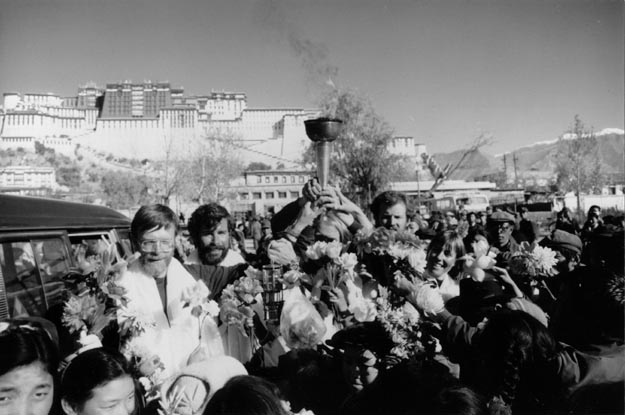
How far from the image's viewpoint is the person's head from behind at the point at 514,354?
2262mm

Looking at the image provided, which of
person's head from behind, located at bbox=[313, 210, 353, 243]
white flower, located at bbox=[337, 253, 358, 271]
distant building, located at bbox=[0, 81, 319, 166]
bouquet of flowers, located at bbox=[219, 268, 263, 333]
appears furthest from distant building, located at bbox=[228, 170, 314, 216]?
white flower, located at bbox=[337, 253, 358, 271]

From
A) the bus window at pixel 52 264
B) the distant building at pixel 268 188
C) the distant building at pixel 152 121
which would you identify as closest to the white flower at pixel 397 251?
the bus window at pixel 52 264

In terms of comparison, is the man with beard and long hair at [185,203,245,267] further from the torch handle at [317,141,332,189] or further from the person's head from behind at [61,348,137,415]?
the person's head from behind at [61,348,137,415]

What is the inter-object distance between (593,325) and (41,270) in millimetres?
3887

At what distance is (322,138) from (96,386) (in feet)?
6.65

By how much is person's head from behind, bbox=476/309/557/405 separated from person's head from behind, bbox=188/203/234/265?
2171 mm

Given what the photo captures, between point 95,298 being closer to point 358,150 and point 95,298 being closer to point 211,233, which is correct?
point 211,233

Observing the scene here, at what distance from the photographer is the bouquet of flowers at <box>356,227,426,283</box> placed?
8.34 feet

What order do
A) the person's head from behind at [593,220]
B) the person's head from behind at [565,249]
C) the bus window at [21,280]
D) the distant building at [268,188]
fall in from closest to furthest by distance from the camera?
the bus window at [21,280], the person's head from behind at [565,249], the person's head from behind at [593,220], the distant building at [268,188]

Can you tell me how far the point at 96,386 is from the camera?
7.11 feet

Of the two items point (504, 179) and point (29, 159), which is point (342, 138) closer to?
point (504, 179)

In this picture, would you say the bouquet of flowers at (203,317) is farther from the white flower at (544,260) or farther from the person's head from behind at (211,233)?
the white flower at (544,260)

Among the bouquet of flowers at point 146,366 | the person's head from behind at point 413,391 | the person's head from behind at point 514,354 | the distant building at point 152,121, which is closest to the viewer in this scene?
the person's head from behind at point 413,391

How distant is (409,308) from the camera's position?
2.46 metres
